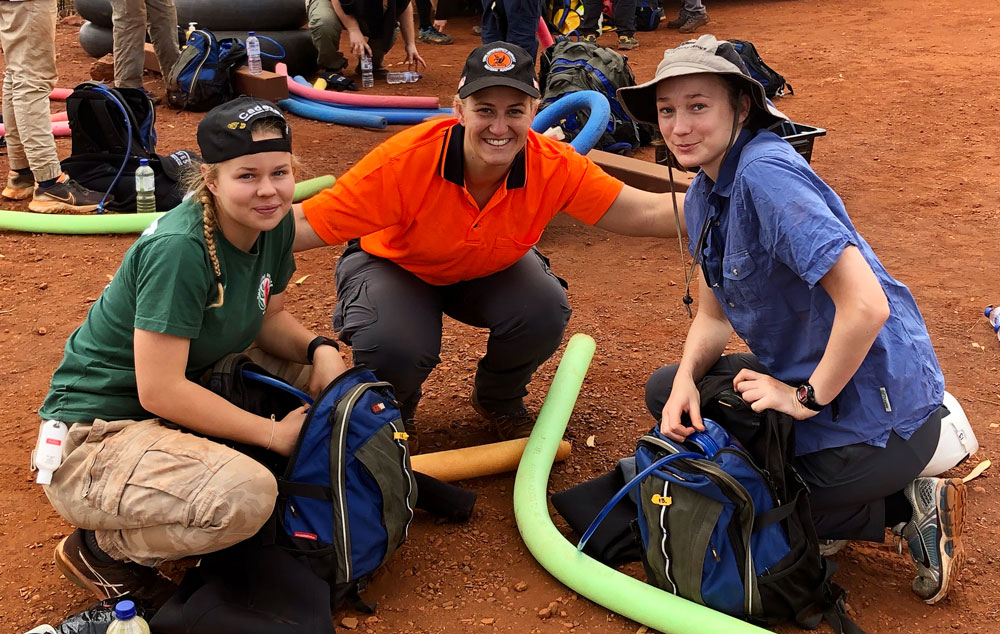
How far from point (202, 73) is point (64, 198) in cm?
207

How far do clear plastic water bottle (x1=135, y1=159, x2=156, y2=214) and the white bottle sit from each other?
3.23 meters

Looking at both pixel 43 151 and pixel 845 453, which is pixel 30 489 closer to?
pixel 845 453

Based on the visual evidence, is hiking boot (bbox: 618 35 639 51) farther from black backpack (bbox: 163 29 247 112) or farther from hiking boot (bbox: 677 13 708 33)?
black backpack (bbox: 163 29 247 112)

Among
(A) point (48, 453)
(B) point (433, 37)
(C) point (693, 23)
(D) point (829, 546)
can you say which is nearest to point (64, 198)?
(A) point (48, 453)

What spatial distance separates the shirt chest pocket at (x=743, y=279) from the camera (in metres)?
2.32

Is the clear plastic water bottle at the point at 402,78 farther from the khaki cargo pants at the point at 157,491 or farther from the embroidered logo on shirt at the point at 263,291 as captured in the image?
the khaki cargo pants at the point at 157,491

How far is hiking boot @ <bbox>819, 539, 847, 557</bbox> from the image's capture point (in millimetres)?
2588

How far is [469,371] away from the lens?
3789mm

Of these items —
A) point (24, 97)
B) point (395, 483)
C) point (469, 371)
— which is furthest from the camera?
point (24, 97)

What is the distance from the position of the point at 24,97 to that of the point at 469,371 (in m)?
3.16

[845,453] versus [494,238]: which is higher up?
[494,238]

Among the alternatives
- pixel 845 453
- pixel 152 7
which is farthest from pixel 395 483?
pixel 152 7

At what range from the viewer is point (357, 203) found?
2.85 meters

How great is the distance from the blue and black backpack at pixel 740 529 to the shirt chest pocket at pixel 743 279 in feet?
0.95
